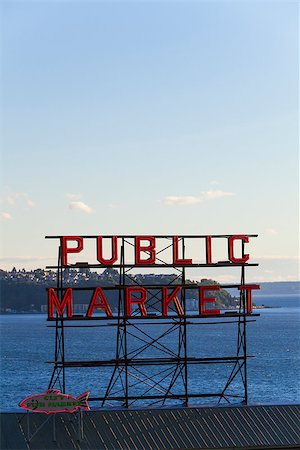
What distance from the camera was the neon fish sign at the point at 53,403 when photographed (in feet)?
174

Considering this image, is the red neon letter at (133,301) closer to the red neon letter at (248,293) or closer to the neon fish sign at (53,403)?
the red neon letter at (248,293)

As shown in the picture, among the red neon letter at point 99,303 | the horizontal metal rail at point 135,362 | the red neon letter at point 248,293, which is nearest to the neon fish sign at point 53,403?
the horizontal metal rail at point 135,362

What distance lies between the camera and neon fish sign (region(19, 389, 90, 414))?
53.0m

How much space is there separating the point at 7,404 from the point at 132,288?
206 feet

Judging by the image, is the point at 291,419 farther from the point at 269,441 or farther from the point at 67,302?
the point at 67,302

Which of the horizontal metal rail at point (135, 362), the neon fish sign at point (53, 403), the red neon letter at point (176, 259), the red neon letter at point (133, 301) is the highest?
the red neon letter at point (176, 259)

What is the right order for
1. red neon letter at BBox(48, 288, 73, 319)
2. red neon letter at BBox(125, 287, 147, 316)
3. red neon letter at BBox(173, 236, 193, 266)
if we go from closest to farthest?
red neon letter at BBox(48, 288, 73, 319) < red neon letter at BBox(125, 287, 147, 316) < red neon letter at BBox(173, 236, 193, 266)

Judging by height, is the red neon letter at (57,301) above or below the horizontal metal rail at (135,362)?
above

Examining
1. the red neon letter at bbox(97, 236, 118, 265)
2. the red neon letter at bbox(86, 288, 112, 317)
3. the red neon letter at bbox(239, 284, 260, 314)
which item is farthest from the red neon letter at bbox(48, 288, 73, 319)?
the red neon letter at bbox(239, 284, 260, 314)

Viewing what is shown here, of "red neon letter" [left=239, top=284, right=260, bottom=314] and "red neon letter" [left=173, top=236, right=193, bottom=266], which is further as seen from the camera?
"red neon letter" [left=239, top=284, right=260, bottom=314]

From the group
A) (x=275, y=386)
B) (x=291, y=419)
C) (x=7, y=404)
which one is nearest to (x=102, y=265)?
(x=291, y=419)

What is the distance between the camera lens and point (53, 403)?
53188 mm

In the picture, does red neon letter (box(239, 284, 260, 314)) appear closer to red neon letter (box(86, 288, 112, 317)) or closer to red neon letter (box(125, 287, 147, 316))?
red neon letter (box(125, 287, 147, 316))

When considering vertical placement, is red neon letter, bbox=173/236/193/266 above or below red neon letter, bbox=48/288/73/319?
above
